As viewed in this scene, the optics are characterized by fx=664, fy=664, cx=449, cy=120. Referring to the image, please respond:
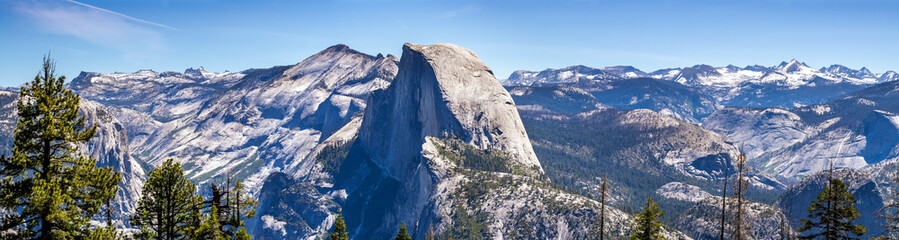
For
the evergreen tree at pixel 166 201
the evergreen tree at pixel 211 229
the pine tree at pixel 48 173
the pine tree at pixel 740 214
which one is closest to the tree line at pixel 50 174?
the pine tree at pixel 48 173

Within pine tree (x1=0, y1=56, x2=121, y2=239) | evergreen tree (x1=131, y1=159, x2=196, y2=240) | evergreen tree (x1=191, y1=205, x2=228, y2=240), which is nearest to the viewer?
pine tree (x1=0, y1=56, x2=121, y2=239)

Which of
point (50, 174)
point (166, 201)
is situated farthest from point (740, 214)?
point (50, 174)

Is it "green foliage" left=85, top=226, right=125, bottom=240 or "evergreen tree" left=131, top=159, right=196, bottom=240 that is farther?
"evergreen tree" left=131, top=159, right=196, bottom=240

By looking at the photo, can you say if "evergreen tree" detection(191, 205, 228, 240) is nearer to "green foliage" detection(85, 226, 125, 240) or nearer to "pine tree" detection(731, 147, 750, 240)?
"green foliage" detection(85, 226, 125, 240)

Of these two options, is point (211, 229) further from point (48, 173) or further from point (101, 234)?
point (48, 173)

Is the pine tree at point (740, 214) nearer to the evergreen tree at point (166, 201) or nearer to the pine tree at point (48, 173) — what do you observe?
the evergreen tree at point (166, 201)

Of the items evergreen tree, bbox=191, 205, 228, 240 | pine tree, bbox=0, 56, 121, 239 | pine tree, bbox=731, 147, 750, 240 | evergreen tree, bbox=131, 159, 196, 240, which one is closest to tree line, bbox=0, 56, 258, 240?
pine tree, bbox=0, 56, 121, 239
